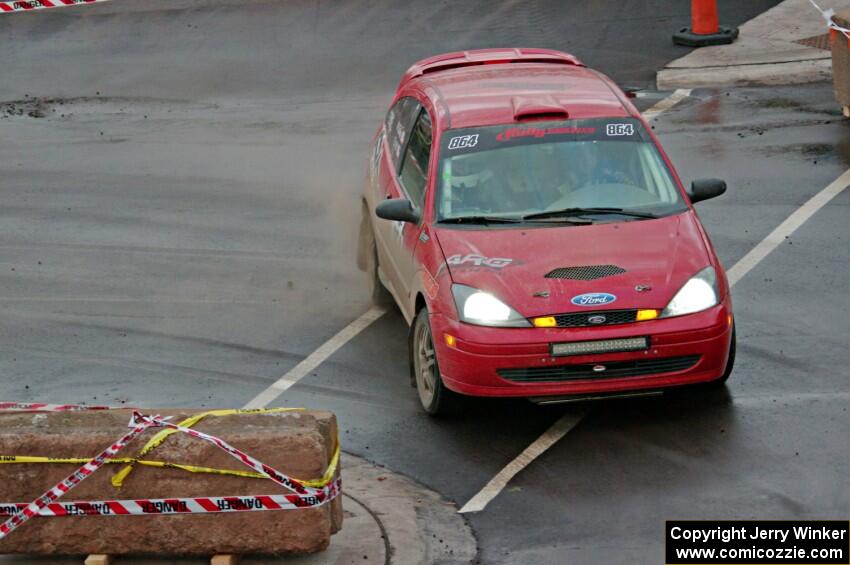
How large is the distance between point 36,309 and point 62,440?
200 inches

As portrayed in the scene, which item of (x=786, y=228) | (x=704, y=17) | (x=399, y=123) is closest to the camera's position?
(x=399, y=123)

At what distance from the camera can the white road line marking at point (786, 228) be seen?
12242mm

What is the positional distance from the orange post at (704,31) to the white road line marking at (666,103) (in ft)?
6.88

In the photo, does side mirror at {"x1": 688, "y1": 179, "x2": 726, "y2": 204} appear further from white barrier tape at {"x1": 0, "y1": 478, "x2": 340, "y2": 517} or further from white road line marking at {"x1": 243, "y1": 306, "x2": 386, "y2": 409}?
white barrier tape at {"x1": 0, "y1": 478, "x2": 340, "y2": 517}

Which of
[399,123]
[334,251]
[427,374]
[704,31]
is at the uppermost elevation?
[399,123]

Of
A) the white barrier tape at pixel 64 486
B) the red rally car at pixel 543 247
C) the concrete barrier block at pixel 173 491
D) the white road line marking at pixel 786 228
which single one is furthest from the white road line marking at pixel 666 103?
the white barrier tape at pixel 64 486

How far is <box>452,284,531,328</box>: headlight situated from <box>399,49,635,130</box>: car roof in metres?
1.75

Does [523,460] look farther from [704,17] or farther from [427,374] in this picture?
[704,17]

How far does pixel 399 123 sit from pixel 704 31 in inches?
389

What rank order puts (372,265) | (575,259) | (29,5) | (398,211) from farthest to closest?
(29,5) < (372,265) < (398,211) < (575,259)

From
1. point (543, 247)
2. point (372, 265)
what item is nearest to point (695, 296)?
point (543, 247)

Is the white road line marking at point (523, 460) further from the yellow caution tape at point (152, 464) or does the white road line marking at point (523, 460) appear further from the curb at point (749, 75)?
the curb at point (749, 75)

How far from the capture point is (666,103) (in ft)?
59.0

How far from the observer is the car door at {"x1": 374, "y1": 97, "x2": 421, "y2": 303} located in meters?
10.6
